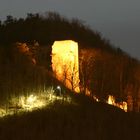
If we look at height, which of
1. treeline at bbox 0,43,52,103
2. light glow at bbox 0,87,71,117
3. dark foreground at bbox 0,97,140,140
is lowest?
dark foreground at bbox 0,97,140,140

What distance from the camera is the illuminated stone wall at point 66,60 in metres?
12.1

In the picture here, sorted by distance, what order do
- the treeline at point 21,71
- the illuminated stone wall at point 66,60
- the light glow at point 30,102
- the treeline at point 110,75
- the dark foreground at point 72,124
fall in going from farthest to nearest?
the treeline at point 110,75, the illuminated stone wall at point 66,60, the treeline at point 21,71, the light glow at point 30,102, the dark foreground at point 72,124

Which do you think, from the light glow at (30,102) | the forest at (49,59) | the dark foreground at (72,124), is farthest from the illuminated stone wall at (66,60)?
the dark foreground at (72,124)

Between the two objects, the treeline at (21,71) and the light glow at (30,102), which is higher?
the treeline at (21,71)

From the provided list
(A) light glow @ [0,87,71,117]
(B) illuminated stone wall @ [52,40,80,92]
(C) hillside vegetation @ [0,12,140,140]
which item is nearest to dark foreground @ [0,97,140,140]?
(C) hillside vegetation @ [0,12,140,140]

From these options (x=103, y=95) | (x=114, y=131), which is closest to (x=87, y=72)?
(x=103, y=95)

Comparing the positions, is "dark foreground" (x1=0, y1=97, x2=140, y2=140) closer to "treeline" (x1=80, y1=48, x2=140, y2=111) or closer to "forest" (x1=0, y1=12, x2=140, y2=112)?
"forest" (x1=0, y1=12, x2=140, y2=112)

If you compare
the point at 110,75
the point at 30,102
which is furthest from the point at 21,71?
the point at 110,75

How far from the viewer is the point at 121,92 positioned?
43.9 feet

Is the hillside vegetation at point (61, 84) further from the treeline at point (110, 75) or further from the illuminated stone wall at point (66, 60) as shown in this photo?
the illuminated stone wall at point (66, 60)

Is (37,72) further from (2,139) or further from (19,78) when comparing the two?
(2,139)

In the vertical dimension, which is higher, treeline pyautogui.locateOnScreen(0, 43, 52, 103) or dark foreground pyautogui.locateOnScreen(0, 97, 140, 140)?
treeline pyautogui.locateOnScreen(0, 43, 52, 103)

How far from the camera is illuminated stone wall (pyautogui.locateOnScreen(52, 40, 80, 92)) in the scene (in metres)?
12.1

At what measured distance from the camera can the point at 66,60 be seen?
12234mm
